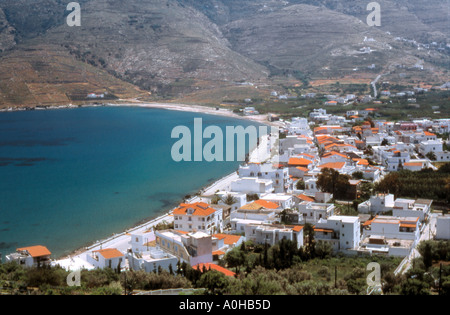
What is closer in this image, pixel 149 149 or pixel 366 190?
pixel 366 190

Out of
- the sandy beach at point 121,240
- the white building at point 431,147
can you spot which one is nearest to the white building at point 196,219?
the sandy beach at point 121,240

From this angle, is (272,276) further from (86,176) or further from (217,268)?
(86,176)

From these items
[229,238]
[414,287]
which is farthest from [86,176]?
[414,287]

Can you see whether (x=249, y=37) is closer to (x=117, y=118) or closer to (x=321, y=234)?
(x=117, y=118)

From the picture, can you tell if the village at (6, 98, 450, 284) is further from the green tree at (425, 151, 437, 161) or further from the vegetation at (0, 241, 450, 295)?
the vegetation at (0, 241, 450, 295)

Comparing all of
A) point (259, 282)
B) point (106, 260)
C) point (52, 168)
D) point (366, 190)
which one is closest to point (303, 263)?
point (259, 282)

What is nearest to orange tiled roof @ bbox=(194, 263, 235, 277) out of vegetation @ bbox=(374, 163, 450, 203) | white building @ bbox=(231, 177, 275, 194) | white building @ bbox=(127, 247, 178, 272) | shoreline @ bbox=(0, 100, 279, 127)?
white building @ bbox=(127, 247, 178, 272)

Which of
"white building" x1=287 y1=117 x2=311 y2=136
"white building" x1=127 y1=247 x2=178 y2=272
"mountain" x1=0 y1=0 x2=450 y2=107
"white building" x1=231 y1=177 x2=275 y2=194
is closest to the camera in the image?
"white building" x1=127 y1=247 x2=178 y2=272
